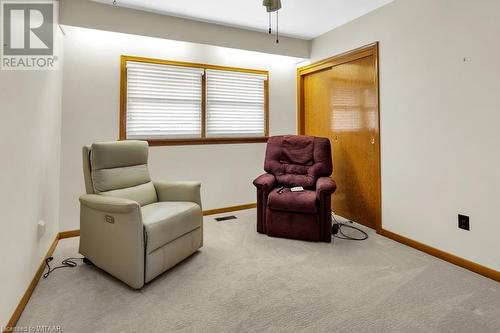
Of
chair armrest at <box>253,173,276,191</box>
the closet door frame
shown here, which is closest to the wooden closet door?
the closet door frame

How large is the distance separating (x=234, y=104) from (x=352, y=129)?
64.0 inches

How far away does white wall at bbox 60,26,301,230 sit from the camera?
126 inches

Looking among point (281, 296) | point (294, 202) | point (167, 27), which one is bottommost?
point (281, 296)

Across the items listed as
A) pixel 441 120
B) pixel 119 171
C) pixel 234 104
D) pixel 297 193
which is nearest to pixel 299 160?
pixel 297 193

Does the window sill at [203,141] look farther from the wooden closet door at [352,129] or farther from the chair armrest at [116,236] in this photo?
the chair armrest at [116,236]

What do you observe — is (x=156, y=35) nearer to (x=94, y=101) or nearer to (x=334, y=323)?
(x=94, y=101)

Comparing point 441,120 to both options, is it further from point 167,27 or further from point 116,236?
point 167,27

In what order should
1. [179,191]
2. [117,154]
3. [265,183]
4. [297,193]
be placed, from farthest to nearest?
[265,183]
[297,193]
[179,191]
[117,154]

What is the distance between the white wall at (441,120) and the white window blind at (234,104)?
1604 mm

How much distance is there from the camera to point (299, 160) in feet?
11.8

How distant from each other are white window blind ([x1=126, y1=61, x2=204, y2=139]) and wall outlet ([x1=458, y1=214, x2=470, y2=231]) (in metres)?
2.97

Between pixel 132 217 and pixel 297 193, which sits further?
pixel 297 193

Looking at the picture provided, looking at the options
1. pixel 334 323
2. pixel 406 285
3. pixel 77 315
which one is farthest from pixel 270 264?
pixel 77 315

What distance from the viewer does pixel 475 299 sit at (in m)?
1.98
